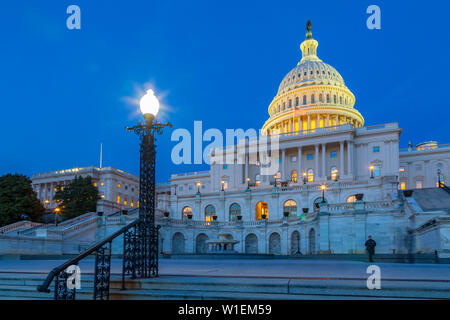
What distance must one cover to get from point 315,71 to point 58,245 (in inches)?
3853

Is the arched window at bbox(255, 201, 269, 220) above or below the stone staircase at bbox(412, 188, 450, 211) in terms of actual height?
below

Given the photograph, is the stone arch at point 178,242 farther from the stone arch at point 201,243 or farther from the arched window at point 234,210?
the arched window at point 234,210

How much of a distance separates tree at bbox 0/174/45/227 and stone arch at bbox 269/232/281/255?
35.7 m

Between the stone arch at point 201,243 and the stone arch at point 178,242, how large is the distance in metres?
2.01

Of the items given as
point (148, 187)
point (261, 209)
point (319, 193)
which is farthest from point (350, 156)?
point (148, 187)

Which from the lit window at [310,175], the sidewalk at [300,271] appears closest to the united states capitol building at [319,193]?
the lit window at [310,175]

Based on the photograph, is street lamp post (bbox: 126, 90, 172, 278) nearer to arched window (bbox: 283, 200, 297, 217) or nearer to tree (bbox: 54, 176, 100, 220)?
arched window (bbox: 283, 200, 297, 217)

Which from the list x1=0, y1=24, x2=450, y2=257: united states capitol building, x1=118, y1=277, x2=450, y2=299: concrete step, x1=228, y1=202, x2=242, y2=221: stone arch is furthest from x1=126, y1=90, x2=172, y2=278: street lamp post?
x1=228, y1=202, x2=242, y2=221: stone arch

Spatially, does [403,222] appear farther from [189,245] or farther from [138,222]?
[138,222]

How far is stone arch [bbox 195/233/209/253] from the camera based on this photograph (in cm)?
5353

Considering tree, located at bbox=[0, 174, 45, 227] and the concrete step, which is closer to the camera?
the concrete step

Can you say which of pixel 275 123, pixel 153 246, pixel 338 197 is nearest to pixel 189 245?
pixel 338 197

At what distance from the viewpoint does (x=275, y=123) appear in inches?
4473

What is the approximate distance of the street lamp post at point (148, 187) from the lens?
10438 mm
